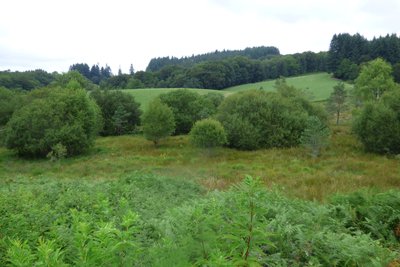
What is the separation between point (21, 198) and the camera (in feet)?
22.0

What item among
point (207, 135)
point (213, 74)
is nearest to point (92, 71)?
point (213, 74)

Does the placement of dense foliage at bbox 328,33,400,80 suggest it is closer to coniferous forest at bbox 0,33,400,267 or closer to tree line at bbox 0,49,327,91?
coniferous forest at bbox 0,33,400,267

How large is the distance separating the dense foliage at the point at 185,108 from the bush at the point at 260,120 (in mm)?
9492

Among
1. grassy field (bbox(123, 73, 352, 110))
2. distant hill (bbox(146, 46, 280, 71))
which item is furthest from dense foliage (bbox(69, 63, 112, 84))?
grassy field (bbox(123, 73, 352, 110))

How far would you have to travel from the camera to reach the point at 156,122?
130 feet

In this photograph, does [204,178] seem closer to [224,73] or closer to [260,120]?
[260,120]

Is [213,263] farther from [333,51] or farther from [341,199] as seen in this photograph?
[333,51]

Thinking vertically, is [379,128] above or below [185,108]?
below

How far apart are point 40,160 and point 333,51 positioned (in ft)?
267

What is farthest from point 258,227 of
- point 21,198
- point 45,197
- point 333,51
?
point 333,51

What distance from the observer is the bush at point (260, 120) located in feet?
123

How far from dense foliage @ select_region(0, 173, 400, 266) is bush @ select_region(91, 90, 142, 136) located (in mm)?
44800

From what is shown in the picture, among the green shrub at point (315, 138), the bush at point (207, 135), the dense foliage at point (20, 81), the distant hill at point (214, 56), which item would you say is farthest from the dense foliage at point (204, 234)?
the distant hill at point (214, 56)

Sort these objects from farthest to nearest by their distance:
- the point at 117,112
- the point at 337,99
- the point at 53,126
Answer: the point at 117,112
the point at 337,99
the point at 53,126
